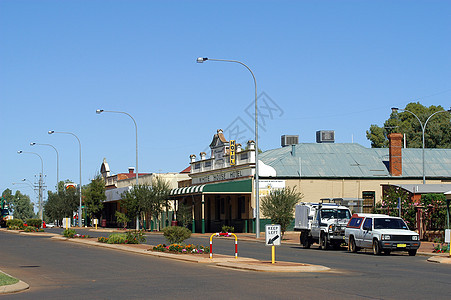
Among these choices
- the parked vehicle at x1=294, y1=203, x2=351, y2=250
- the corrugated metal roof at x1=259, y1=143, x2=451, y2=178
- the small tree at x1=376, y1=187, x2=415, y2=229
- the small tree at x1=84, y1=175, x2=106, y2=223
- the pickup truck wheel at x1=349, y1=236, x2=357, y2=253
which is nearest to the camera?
the pickup truck wheel at x1=349, y1=236, x2=357, y2=253

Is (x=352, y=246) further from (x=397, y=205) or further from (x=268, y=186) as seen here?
(x=268, y=186)

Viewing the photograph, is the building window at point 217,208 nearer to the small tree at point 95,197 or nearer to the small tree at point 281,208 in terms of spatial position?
the small tree at point 281,208

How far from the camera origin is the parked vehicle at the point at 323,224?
33281mm

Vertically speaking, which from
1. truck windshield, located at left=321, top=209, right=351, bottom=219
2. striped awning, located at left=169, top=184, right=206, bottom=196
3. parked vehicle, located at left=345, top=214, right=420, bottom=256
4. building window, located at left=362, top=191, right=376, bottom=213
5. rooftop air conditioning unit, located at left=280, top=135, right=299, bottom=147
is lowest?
parked vehicle, located at left=345, top=214, right=420, bottom=256

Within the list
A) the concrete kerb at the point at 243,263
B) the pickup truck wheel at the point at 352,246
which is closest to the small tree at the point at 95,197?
the concrete kerb at the point at 243,263

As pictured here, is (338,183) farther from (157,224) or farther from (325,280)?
(325,280)

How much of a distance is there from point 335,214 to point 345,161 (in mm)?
26061

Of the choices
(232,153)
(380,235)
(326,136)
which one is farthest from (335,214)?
(326,136)

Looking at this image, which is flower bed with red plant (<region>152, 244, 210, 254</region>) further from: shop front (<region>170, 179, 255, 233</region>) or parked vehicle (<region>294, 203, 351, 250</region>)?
shop front (<region>170, 179, 255, 233</region>)

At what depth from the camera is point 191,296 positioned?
14.2 meters

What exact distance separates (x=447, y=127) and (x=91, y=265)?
70.7m

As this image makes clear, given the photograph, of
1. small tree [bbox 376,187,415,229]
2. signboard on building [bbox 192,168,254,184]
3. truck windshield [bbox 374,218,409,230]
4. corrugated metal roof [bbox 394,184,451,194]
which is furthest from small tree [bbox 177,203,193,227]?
truck windshield [bbox 374,218,409,230]

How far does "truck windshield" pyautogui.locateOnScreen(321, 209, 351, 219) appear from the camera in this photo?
34.0 metres

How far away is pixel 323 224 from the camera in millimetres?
33812
